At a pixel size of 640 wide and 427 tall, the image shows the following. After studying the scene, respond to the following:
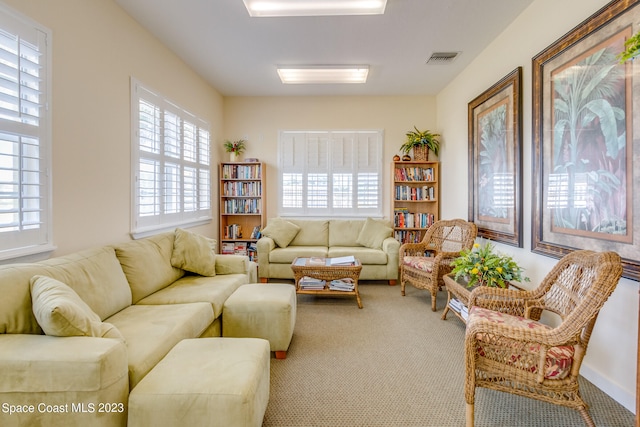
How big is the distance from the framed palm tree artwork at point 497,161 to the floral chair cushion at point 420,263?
0.71 m

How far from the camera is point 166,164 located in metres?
3.36

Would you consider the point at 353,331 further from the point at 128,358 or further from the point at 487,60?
the point at 487,60

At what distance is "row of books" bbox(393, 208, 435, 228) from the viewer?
4789 millimetres

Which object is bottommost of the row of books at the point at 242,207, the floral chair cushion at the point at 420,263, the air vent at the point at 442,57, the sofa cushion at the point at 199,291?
A: the sofa cushion at the point at 199,291

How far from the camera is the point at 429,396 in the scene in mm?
1852

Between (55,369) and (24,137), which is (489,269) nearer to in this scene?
(55,369)

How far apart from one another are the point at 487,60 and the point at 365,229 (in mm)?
2661

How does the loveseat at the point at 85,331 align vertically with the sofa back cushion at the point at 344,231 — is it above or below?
below

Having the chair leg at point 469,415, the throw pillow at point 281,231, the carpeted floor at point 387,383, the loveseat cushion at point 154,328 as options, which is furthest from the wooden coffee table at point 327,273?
the chair leg at point 469,415

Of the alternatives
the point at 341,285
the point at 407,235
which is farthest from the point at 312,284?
the point at 407,235

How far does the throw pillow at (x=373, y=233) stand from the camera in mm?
4414

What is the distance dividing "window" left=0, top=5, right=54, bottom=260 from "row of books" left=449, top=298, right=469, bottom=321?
3.32m

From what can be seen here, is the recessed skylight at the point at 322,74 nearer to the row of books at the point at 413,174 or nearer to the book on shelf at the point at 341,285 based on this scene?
the row of books at the point at 413,174

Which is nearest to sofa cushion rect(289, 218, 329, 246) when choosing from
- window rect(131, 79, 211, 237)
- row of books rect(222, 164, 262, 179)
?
row of books rect(222, 164, 262, 179)
